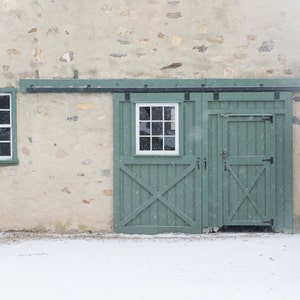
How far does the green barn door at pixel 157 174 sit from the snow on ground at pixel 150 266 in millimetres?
331

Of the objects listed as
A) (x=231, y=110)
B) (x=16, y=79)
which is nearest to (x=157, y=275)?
(x=231, y=110)

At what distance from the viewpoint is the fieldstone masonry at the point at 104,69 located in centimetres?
1052

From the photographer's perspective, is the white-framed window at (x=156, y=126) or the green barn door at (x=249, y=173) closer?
the green barn door at (x=249, y=173)

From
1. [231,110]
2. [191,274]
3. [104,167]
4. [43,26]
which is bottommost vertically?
[191,274]

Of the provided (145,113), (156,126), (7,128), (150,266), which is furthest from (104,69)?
(150,266)

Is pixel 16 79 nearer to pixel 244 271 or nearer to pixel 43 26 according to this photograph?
pixel 43 26

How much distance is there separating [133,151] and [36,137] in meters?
1.81

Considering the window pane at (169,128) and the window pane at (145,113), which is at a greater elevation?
the window pane at (145,113)

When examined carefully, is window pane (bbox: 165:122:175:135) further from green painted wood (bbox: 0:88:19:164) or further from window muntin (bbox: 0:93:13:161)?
window muntin (bbox: 0:93:13:161)

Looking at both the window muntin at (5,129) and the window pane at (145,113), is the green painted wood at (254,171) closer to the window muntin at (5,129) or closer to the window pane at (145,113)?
the window pane at (145,113)

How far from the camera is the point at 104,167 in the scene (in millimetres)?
10523

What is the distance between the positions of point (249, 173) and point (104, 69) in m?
3.29

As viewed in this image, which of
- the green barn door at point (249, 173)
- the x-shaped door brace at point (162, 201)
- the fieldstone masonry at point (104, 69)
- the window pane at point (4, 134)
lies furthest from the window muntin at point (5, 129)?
the green barn door at point (249, 173)

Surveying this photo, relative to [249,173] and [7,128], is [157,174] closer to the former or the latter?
[249,173]
